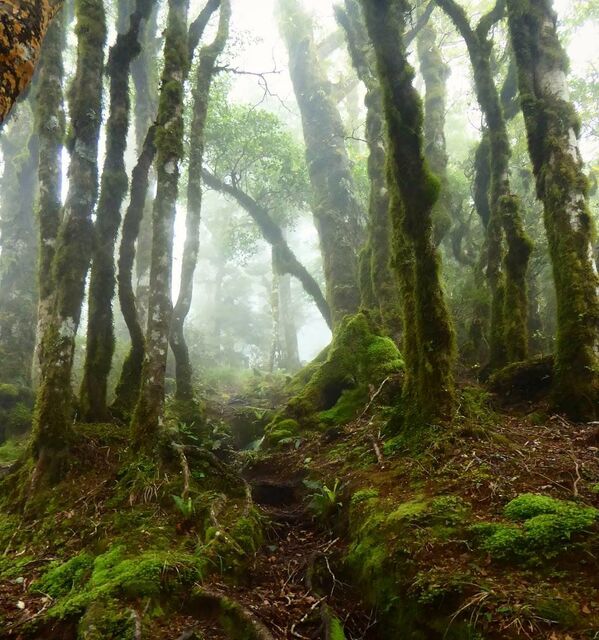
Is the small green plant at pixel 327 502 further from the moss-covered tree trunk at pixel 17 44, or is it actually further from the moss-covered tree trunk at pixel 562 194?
the moss-covered tree trunk at pixel 17 44

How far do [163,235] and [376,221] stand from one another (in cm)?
661

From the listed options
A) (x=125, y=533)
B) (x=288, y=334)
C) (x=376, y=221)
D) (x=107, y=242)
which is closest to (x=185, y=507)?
(x=125, y=533)

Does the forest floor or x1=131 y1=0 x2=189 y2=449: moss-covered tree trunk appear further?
x1=131 y1=0 x2=189 y2=449: moss-covered tree trunk

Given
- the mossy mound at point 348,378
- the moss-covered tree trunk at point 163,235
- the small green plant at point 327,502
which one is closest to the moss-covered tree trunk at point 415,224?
the small green plant at point 327,502

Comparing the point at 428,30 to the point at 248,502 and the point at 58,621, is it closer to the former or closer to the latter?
the point at 248,502

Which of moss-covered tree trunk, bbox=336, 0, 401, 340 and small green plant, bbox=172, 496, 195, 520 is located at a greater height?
moss-covered tree trunk, bbox=336, 0, 401, 340

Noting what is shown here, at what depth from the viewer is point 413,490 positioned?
16.4 feet

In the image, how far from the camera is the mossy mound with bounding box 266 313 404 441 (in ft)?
29.7

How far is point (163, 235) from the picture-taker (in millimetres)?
7559

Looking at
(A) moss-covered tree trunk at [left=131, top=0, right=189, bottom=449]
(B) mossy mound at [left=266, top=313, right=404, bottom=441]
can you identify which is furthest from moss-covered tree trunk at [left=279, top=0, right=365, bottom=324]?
(A) moss-covered tree trunk at [left=131, top=0, right=189, bottom=449]

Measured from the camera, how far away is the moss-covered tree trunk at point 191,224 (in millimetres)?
11148

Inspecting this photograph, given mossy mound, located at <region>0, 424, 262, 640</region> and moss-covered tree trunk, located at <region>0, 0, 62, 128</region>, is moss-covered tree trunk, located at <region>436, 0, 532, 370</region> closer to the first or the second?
mossy mound, located at <region>0, 424, 262, 640</region>

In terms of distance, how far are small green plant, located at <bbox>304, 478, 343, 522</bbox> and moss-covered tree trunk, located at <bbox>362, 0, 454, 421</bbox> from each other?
1480mm

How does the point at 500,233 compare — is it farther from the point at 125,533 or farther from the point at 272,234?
the point at 272,234
